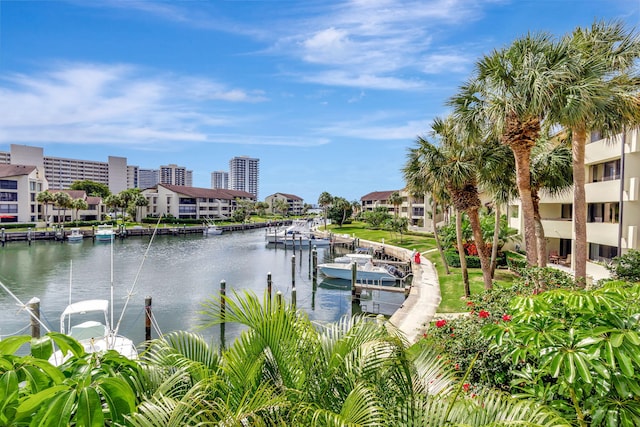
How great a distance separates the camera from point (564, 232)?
2627cm

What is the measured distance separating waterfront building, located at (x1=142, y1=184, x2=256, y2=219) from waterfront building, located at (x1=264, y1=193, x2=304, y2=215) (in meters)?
51.8

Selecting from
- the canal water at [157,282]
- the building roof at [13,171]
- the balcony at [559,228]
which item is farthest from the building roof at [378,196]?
the building roof at [13,171]

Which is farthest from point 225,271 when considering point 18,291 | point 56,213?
point 56,213

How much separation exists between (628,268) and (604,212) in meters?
8.64

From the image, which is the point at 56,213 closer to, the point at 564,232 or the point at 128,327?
the point at 128,327

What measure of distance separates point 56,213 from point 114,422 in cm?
9960

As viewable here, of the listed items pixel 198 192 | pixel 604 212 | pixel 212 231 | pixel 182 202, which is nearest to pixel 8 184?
pixel 182 202

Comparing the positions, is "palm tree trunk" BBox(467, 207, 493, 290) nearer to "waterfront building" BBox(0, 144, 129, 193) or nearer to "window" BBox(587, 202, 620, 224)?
"window" BBox(587, 202, 620, 224)

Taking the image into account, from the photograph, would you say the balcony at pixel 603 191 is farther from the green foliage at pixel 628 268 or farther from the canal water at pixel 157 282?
the canal water at pixel 157 282

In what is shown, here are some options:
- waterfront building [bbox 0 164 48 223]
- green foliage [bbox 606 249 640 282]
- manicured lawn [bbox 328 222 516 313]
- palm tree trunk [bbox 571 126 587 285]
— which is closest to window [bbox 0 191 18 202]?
waterfront building [bbox 0 164 48 223]

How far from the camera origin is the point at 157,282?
101ft

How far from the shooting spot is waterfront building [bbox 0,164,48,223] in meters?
→ 70.3

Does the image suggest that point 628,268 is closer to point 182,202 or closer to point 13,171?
point 13,171

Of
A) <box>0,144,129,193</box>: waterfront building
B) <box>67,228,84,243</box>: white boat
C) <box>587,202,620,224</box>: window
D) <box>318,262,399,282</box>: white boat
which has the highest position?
<box>0,144,129,193</box>: waterfront building
